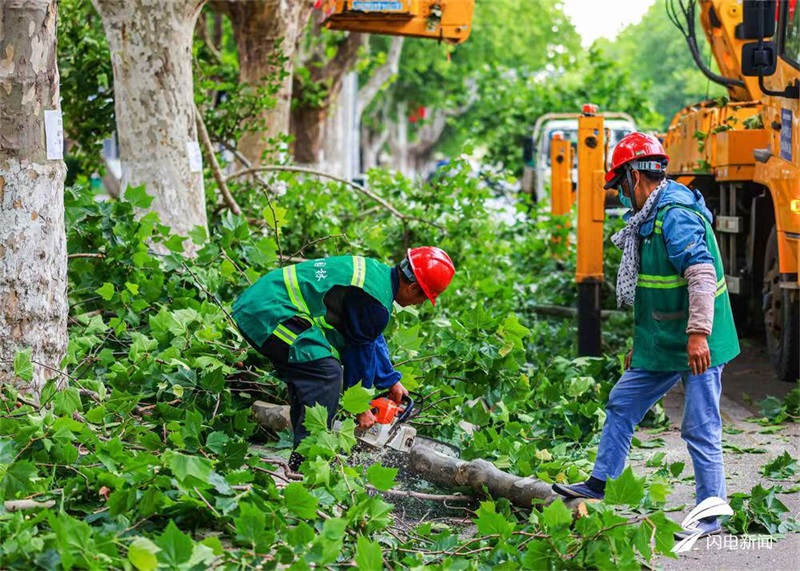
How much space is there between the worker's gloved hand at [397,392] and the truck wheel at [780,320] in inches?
156

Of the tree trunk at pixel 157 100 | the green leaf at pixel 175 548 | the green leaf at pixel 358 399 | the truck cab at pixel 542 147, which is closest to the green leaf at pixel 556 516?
the green leaf at pixel 358 399

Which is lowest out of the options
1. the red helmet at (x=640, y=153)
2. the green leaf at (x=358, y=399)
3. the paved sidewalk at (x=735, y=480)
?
the paved sidewalk at (x=735, y=480)

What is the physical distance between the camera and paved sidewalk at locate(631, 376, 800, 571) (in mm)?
4926

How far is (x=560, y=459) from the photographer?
618 cm

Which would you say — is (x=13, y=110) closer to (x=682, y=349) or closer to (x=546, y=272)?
(x=682, y=349)

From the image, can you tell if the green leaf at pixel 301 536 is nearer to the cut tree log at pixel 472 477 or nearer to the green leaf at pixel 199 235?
the cut tree log at pixel 472 477

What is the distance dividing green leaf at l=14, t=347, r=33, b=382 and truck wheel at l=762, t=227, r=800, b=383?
566cm

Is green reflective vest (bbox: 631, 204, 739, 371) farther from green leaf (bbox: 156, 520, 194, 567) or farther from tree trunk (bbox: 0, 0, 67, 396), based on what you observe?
tree trunk (bbox: 0, 0, 67, 396)

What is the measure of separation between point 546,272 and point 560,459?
7563mm

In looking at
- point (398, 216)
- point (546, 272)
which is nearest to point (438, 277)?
point (398, 216)

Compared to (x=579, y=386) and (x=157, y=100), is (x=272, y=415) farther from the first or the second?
(x=157, y=100)

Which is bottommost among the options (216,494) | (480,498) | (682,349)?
(480,498)

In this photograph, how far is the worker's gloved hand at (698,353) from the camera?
499 centimetres

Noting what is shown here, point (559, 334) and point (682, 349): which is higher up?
point (682, 349)
